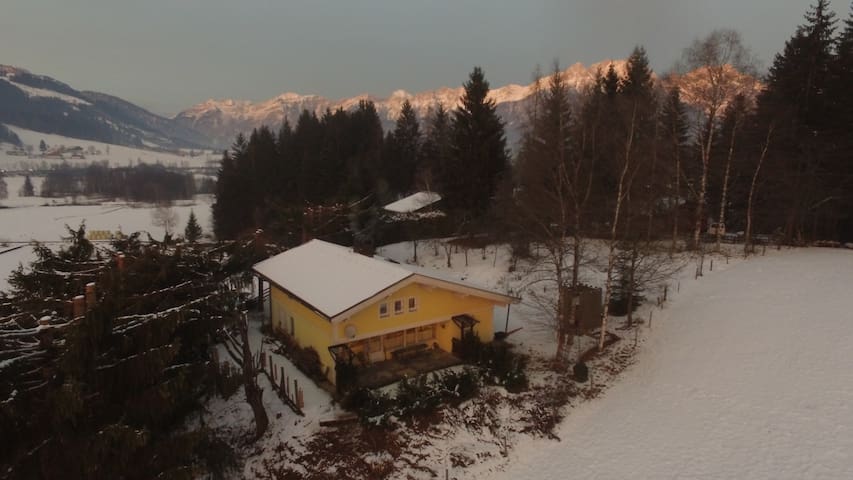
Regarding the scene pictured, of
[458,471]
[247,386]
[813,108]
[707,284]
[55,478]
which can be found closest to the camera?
[55,478]

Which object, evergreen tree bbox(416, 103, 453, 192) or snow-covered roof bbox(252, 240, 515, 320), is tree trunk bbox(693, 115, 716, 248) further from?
evergreen tree bbox(416, 103, 453, 192)

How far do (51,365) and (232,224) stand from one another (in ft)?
170

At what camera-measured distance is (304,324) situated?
19047mm

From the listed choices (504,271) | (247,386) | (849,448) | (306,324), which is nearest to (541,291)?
(504,271)

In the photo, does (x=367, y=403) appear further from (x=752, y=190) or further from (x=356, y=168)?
(x=356, y=168)

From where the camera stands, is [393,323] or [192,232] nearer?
[393,323]

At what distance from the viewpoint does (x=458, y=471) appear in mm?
13234

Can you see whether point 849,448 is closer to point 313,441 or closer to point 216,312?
point 313,441

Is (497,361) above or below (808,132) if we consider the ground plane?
below

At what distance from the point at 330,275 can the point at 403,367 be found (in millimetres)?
4957

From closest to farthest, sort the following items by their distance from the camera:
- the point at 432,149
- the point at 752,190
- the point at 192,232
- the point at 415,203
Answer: the point at 752,190 < the point at 192,232 < the point at 415,203 < the point at 432,149

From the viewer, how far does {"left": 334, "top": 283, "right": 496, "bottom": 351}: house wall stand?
55.8ft

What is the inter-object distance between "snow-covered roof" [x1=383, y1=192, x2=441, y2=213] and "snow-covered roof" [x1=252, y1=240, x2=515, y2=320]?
16091mm

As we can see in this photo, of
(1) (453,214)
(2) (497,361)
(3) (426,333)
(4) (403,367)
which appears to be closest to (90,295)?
(4) (403,367)
